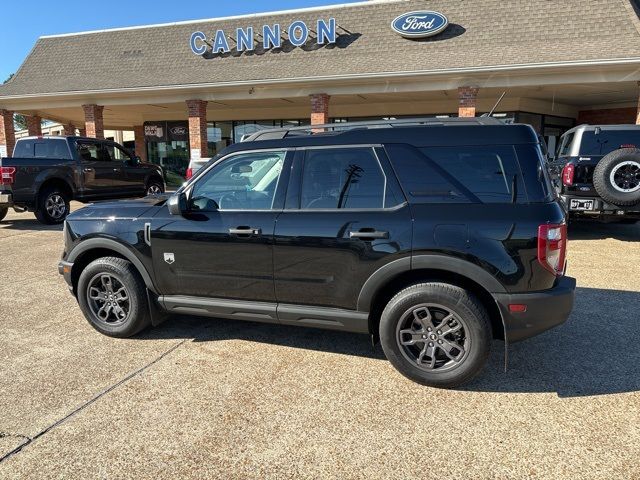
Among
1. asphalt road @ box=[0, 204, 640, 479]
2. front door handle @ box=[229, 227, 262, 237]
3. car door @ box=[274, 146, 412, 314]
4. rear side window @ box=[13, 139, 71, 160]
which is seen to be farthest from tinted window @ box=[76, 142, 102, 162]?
car door @ box=[274, 146, 412, 314]

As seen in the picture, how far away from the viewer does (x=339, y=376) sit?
3.43 m

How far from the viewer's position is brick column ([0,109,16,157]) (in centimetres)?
1736

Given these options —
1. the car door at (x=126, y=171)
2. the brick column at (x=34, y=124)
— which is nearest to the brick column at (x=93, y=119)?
the car door at (x=126, y=171)

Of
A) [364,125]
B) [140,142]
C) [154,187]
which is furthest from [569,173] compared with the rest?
[140,142]

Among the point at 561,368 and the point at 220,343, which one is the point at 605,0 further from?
the point at 220,343

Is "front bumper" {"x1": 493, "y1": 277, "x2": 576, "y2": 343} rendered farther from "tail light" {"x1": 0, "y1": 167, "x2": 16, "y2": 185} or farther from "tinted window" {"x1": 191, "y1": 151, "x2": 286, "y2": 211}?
"tail light" {"x1": 0, "y1": 167, "x2": 16, "y2": 185}

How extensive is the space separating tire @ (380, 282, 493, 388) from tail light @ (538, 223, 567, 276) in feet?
1.70

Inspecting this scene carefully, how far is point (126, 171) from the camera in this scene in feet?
40.4

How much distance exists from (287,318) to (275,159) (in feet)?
4.19

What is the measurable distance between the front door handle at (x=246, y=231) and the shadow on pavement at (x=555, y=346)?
1070 mm

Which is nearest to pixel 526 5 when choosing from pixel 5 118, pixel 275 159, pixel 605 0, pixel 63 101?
pixel 605 0

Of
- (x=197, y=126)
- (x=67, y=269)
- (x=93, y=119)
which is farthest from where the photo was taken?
(x=93, y=119)

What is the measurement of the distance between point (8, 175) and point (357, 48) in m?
10.4

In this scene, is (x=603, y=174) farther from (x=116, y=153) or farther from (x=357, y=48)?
(x=116, y=153)
